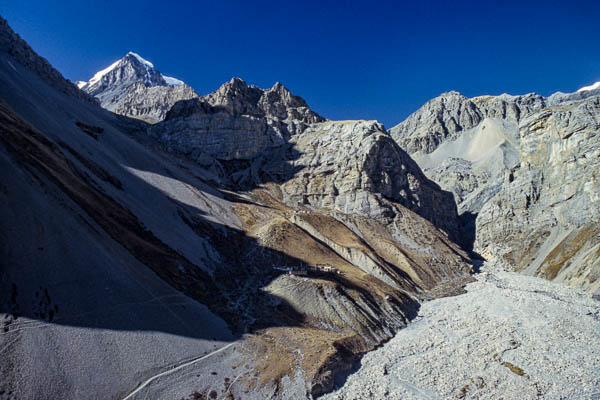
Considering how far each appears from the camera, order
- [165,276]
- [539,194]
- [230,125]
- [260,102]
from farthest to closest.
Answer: [260,102] → [230,125] → [539,194] → [165,276]

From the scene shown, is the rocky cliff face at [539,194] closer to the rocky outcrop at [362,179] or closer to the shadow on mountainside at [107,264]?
the rocky outcrop at [362,179]

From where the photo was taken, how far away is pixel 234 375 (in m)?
22.6

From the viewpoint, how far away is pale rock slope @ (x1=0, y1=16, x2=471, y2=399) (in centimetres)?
1875

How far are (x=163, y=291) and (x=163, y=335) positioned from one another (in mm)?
4860

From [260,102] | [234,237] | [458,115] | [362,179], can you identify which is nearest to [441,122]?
[458,115]

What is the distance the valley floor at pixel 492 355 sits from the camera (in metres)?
24.1

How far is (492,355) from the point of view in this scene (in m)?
28.5

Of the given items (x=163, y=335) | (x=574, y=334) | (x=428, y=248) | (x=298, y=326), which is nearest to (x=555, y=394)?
(x=574, y=334)

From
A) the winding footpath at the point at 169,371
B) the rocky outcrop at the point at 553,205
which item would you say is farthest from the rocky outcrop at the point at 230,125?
the winding footpath at the point at 169,371

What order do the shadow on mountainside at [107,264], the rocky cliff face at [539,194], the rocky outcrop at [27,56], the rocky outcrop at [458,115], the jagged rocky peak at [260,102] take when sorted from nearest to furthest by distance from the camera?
the shadow on mountainside at [107,264]
the rocky cliff face at [539,194]
the rocky outcrop at [27,56]
the jagged rocky peak at [260,102]
the rocky outcrop at [458,115]

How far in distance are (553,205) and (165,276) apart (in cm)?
7878

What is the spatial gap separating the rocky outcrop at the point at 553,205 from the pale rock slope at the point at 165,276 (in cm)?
1479

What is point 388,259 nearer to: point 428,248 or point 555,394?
point 428,248

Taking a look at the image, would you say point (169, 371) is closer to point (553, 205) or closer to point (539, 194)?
point (553, 205)
